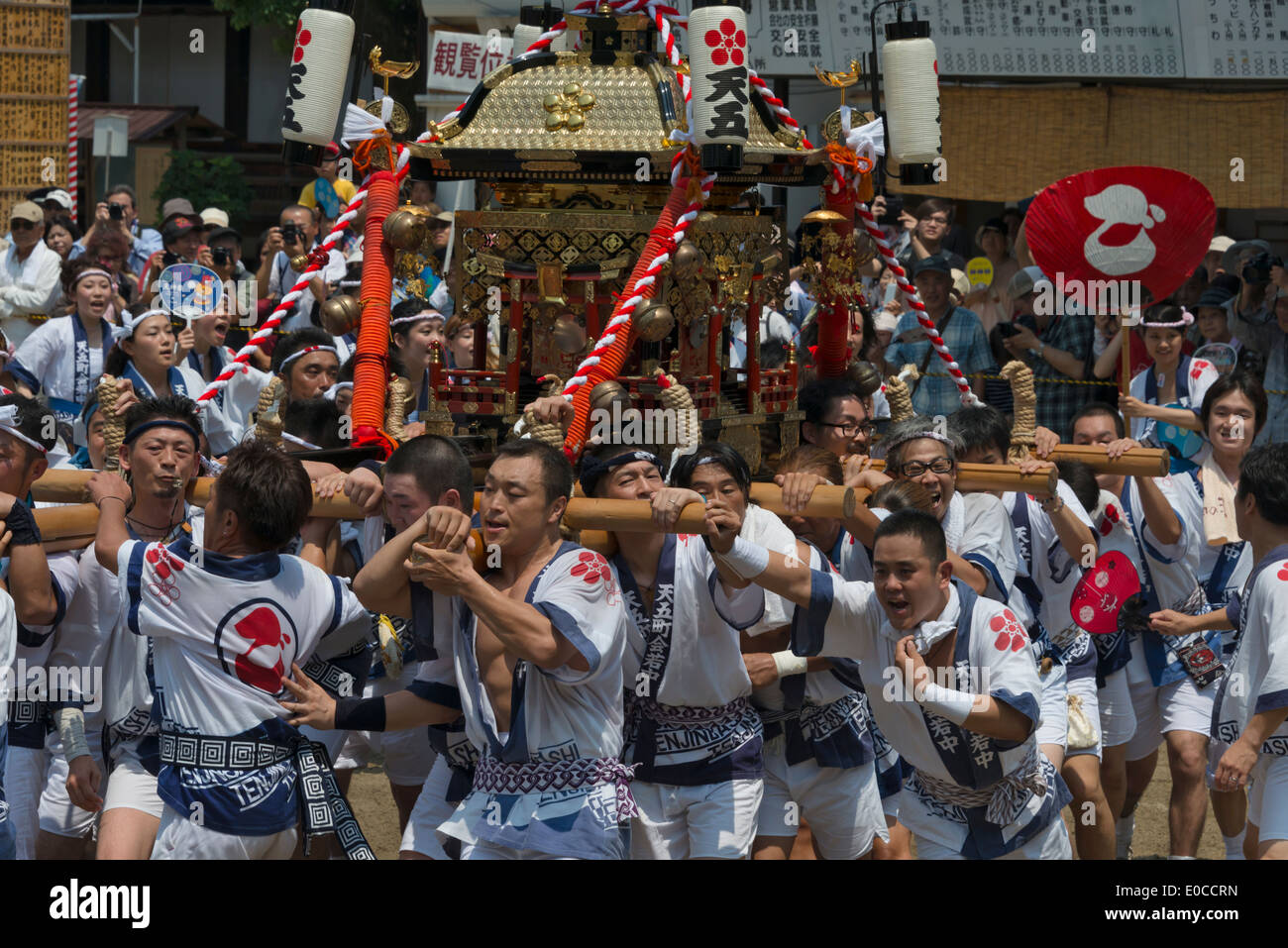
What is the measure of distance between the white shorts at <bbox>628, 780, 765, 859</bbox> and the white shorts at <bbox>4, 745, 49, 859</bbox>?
177 centimetres

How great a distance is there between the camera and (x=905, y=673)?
405cm

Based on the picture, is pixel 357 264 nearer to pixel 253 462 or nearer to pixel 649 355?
pixel 649 355

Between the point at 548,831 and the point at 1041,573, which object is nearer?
the point at 548,831

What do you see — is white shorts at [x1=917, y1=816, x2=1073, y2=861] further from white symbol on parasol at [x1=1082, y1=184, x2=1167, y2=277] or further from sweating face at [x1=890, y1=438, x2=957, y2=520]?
white symbol on parasol at [x1=1082, y1=184, x2=1167, y2=277]

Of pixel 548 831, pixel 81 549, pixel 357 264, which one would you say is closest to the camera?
pixel 548 831

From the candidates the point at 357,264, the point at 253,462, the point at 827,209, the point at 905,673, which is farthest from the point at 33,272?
the point at 905,673

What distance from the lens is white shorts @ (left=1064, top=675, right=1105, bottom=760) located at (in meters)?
5.61

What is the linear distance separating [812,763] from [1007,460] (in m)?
1.20

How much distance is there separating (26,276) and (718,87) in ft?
22.0

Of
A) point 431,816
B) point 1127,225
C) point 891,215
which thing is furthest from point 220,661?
point 891,215

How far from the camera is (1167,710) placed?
242 inches

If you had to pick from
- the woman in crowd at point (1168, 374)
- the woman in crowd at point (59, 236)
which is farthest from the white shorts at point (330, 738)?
the woman in crowd at point (59, 236)

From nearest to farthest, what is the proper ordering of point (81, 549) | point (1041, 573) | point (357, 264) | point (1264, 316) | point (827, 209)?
point (81, 549) < point (1041, 573) < point (827, 209) < point (1264, 316) < point (357, 264)
